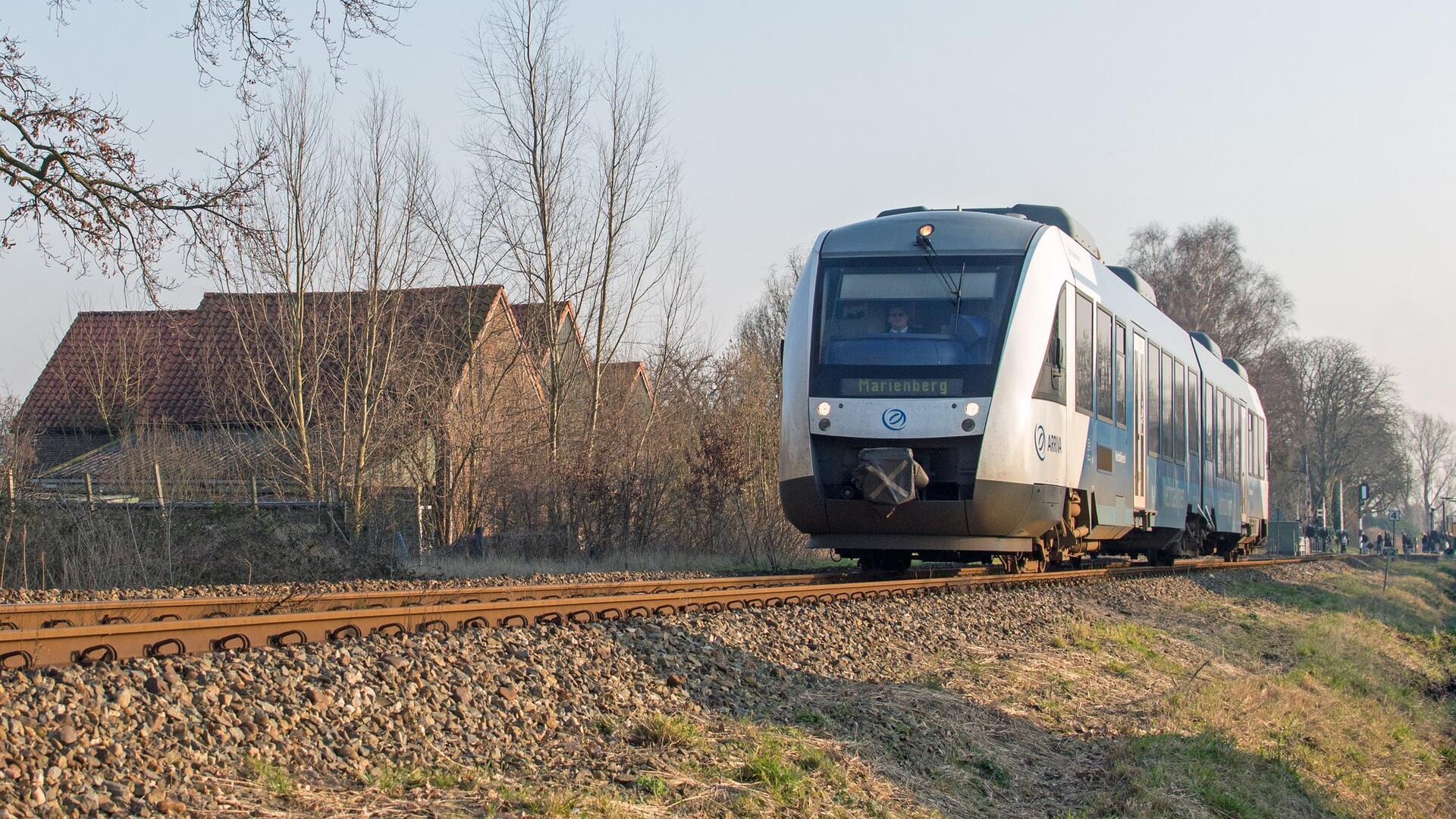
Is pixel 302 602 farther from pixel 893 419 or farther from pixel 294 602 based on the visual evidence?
pixel 893 419

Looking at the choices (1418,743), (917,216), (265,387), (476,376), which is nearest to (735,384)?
(476,376)

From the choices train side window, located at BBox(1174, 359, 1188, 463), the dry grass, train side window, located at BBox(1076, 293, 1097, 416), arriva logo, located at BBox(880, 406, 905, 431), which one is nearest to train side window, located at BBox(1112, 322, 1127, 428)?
train side window, located at BBox(1076, 293, 1097, 416)

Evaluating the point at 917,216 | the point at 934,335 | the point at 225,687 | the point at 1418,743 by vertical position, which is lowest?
the point at 1418,743

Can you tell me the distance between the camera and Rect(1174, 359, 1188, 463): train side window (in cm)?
1750

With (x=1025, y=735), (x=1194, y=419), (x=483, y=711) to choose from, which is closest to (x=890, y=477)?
(x=1025, y=735)

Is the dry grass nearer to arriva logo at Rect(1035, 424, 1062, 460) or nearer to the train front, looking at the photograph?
the train front

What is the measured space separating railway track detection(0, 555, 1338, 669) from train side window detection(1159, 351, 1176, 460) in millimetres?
4984

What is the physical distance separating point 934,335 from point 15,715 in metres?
8.71

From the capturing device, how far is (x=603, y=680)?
6156mm

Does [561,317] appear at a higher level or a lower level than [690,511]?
higher

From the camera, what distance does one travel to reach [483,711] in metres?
5.36

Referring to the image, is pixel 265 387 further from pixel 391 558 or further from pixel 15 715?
pixel 15 715

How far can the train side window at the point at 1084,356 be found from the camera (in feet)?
42.0

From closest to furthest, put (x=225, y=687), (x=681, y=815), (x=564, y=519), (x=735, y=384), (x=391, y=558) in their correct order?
(x=681, y=815)
(x=225, y=687)
(x=391, y=558)
(x=564, y=519)
(x=735, y=384)
